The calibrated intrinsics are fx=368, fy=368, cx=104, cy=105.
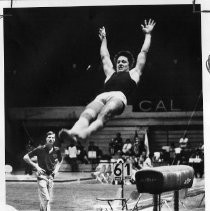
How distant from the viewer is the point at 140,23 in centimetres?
438

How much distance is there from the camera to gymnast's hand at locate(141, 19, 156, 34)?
14.3 feet

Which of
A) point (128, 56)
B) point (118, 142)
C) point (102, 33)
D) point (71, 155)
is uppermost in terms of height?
point (102, 33)

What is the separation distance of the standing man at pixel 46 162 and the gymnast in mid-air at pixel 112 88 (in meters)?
0.17

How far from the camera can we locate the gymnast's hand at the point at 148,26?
436cm

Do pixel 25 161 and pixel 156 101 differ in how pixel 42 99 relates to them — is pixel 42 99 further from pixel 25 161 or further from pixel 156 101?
pixel 156 101

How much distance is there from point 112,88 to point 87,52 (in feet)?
1.72

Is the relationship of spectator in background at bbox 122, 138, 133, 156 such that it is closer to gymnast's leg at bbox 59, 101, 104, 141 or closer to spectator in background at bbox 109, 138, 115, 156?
spectator in background at bbox 109, 138, 115, 156

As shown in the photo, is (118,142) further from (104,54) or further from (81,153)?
(104,54)

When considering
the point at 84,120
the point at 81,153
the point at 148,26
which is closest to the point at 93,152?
the point at 81,153

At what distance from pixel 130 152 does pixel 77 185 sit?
724 mm

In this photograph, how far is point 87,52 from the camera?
14.4 ft

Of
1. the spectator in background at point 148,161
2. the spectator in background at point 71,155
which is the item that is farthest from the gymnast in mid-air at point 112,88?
the spectator in background at point 148,161

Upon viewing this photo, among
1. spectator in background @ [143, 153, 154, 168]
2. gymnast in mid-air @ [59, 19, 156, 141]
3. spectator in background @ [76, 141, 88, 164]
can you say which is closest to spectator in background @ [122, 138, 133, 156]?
spectator in background @ [143, 153, 154, 168]

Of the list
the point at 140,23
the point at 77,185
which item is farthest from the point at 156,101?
the point at 77,185
